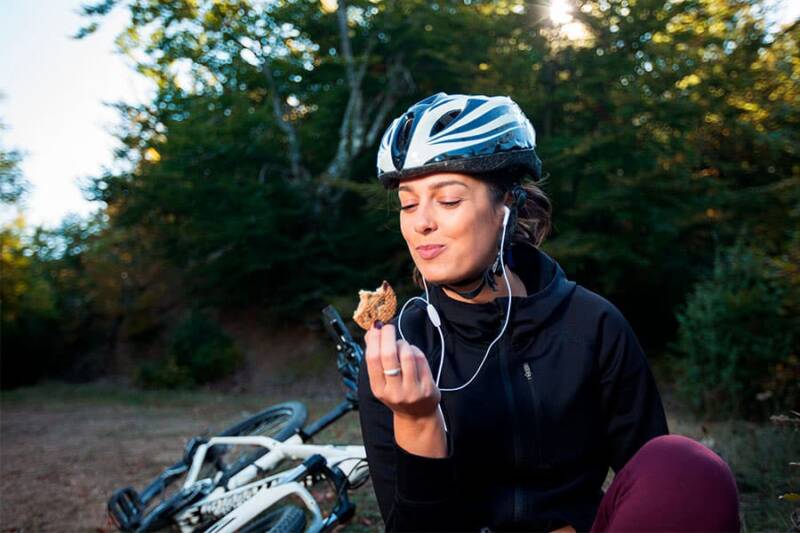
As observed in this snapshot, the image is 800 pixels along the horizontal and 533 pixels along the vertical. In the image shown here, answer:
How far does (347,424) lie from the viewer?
828 centimetres

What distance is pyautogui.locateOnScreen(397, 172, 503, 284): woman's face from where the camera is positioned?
87.3 inches

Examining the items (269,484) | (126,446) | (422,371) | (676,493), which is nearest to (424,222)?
(422,371)

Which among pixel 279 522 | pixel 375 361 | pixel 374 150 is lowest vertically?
pixel 279 522

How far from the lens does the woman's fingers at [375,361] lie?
1621 mm

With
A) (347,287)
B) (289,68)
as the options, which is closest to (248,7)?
(289,68)

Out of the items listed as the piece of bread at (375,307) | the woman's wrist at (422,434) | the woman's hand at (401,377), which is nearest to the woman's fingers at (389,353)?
the woman's hand at (401,377)

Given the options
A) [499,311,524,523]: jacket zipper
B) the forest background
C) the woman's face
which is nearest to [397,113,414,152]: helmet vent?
the woman's face

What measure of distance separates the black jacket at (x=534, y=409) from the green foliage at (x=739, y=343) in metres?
6.99

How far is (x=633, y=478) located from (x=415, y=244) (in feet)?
3.01

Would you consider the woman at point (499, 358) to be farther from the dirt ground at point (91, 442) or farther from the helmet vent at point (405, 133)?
the dirt ground at point (91, 442)

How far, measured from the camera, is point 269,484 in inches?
147

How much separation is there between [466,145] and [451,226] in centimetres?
28

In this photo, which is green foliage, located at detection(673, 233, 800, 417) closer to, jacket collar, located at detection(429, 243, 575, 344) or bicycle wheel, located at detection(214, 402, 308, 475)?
bicycle wheel, located at detection(214, 402, 308, 475)

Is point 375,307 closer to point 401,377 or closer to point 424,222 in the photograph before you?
point 424,222
